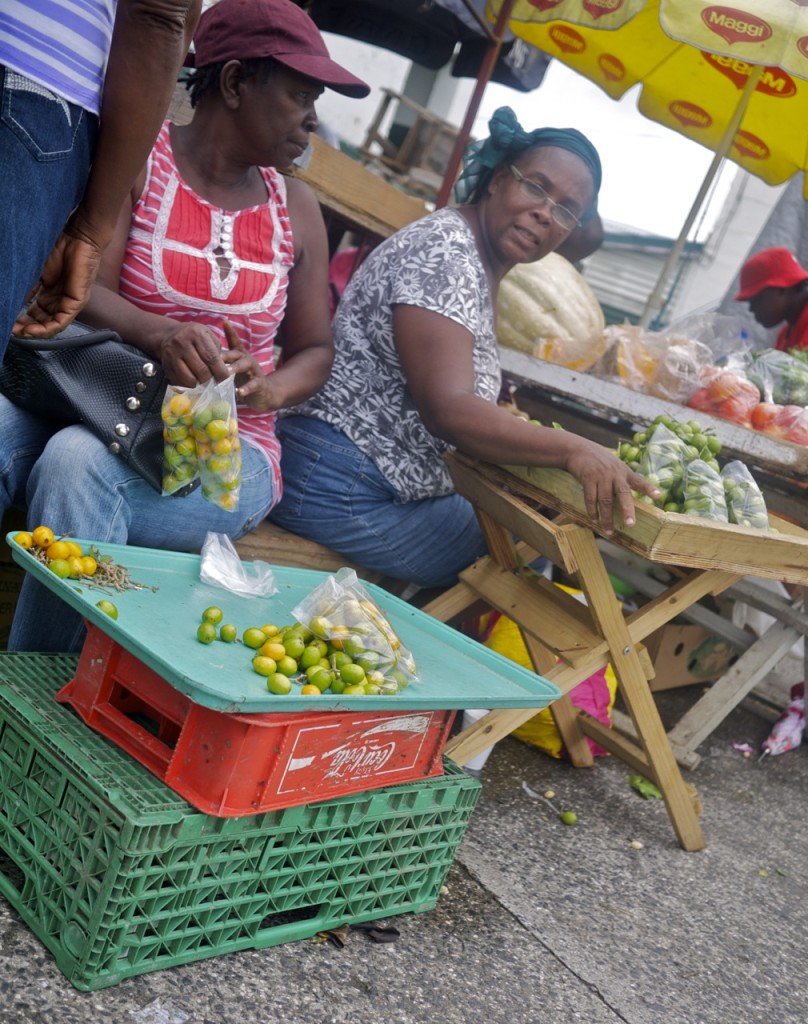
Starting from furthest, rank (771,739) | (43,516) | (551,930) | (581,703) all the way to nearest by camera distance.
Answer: (771,739), (581,703), (551,930), (43,516)

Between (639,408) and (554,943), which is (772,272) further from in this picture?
(554,943)

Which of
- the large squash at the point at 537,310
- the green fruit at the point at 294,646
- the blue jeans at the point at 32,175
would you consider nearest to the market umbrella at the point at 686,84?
the large squash at the point at 537,310

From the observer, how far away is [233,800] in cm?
186

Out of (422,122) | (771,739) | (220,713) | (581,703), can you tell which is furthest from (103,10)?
(422,122)

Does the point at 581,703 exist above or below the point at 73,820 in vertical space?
below

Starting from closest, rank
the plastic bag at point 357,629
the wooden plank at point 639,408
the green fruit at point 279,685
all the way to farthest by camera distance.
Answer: the green fruit at point 279,685
the plastic bag at point 357,629
the wooden plank at point 639,408

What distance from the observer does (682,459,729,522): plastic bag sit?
109 inches

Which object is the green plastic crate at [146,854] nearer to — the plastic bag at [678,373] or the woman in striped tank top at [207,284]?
the woman in striped tank top at [207,284]

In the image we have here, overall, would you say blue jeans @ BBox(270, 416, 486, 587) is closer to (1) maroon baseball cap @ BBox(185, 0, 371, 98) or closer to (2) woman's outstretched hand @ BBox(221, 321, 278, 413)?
(2) woman's outstretched hand @ BBox(221, 321, 278, 413)

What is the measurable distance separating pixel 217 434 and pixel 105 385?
294 millimetres

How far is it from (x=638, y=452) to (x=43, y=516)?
5.14 feet

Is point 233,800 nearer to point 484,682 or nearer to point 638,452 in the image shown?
point 484,682

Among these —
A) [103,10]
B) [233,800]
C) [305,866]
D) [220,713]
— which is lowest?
[305,866]

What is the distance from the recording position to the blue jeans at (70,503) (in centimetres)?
229
